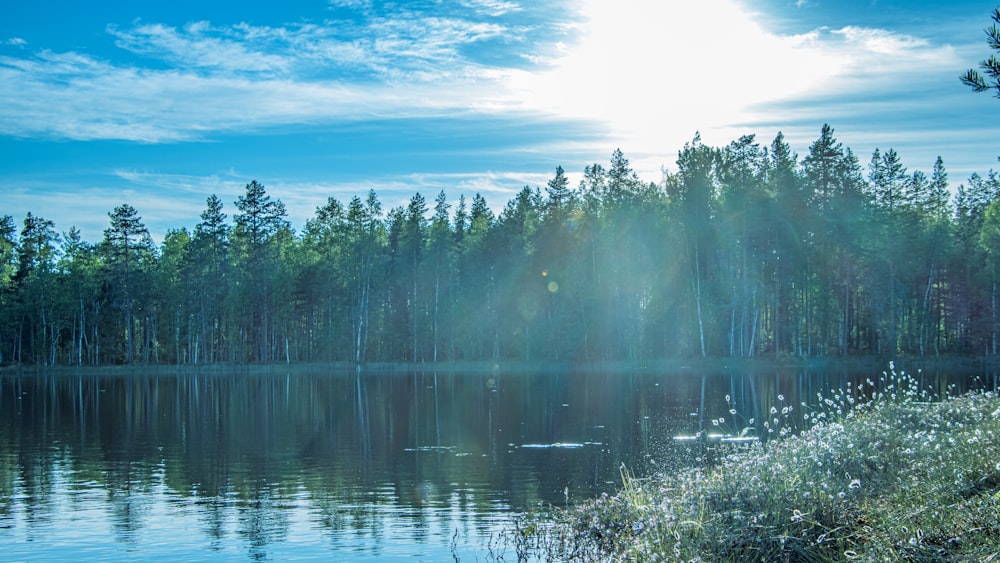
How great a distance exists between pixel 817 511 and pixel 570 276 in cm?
6724

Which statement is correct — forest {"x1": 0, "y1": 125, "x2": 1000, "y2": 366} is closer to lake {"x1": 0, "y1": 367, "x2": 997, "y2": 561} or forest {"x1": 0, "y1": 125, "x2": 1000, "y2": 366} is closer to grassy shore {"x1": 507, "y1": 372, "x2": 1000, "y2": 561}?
lake {"x1": 0, "y1": 367, "x2": 997, "y2": 561}

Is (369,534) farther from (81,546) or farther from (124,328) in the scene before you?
(124,328)

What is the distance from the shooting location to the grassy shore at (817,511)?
10367 millimetres

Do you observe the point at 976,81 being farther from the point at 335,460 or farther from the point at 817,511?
the point at 335,460

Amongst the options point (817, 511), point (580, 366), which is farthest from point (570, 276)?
point (817, 511)

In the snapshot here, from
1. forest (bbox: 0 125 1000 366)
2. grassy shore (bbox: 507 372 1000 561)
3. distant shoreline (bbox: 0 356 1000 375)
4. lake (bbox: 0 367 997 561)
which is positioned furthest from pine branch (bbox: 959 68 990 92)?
forest (bbox: 0 125 1000 366)

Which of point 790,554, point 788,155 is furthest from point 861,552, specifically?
point 788,155

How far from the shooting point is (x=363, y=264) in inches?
3393

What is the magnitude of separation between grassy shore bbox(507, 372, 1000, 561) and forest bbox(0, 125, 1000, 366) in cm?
5712

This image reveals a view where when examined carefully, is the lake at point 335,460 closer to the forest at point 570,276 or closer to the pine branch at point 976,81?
the pine branch at point 976,81

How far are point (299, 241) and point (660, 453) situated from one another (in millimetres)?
86485

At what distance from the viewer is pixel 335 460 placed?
91.0ft

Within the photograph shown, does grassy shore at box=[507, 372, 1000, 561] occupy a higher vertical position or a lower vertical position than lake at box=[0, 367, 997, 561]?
higher

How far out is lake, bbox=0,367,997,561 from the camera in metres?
17.4
